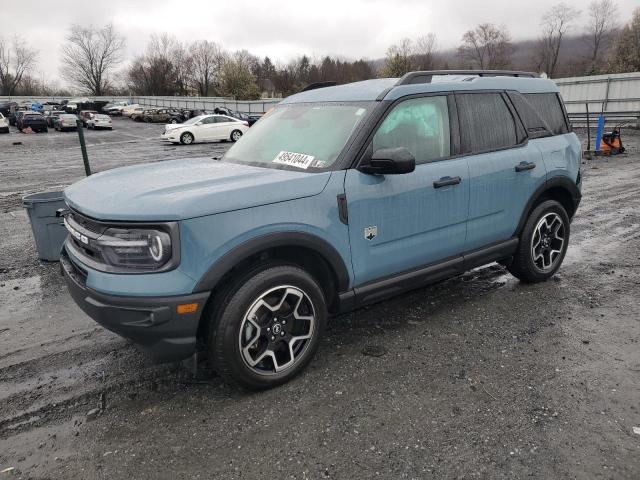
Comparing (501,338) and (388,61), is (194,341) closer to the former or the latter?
(501,338)

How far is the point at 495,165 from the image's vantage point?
406cm

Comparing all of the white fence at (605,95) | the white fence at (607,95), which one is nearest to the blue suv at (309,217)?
the white fence at (605,95)

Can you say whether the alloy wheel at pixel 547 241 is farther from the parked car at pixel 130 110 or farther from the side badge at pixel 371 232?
the parked car at pixel 130 110

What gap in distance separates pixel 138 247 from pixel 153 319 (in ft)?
1.32

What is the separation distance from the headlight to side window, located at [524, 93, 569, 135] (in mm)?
3635

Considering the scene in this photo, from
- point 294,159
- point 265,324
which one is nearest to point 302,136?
point 294,159

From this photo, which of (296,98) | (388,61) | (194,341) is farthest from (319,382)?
(388,61)

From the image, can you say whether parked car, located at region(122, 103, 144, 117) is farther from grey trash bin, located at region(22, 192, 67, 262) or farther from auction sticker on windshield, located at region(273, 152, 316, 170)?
auction sticker on windshield, located at region(273, 152, 316, 170)

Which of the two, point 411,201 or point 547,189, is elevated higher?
point 411,201

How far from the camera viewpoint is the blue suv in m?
2.69

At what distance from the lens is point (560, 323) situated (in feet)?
13.2

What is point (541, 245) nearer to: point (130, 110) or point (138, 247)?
point (138, 247)

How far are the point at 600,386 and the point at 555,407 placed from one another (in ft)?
1.49

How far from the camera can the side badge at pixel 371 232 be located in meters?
3.33
